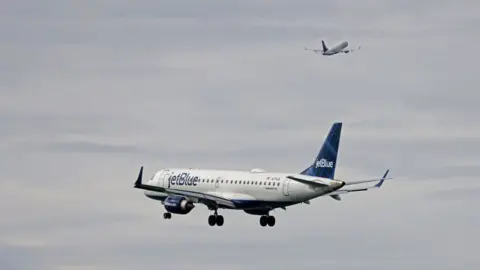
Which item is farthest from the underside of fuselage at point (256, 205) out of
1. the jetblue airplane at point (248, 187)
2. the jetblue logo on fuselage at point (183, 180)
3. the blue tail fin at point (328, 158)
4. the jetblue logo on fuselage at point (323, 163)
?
the jetblue logo on fuselage at point (183, 180)

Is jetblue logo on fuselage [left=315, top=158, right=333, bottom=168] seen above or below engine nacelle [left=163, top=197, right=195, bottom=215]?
above

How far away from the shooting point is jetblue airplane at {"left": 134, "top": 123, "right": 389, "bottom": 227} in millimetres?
171875

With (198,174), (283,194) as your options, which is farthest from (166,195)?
(283,194)

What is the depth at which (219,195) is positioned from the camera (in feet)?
595

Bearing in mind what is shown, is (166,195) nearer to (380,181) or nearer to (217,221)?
(217,221)

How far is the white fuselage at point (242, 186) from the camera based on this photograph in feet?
567

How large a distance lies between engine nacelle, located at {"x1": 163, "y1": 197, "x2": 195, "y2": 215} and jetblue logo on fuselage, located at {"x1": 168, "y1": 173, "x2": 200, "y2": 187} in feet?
23.8

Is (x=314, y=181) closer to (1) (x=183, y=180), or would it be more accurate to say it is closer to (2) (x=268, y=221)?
(2) (x=268, y=221)

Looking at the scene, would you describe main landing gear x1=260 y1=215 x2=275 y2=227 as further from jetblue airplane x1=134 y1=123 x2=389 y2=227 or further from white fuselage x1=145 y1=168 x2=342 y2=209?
white fuselage x1=145 y1=168 x2=342 y2=209

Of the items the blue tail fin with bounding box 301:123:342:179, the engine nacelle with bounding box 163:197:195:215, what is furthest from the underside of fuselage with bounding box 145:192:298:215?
the blue tail fin with bounding box 301:123:342:179

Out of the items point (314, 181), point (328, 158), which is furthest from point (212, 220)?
point (328, 158)

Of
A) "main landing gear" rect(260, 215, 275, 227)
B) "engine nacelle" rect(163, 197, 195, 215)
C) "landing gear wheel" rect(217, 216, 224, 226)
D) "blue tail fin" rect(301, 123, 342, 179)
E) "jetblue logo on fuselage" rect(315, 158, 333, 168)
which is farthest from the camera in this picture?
"main landing gear" rect(260, 215, 275, 227)

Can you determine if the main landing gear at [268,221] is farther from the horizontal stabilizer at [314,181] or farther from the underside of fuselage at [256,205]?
the horizontal stabilizer at [314,181]

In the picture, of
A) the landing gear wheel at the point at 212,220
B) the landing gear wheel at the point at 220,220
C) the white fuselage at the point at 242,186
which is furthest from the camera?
the landing gear wheel at the point at 220,220
